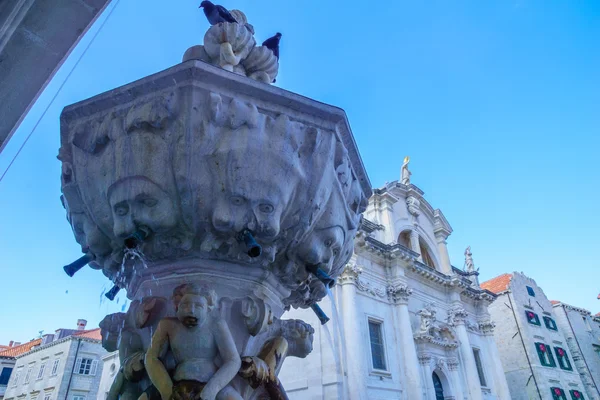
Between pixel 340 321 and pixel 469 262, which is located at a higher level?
pixel 469 262

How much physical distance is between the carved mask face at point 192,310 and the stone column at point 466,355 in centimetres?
1949

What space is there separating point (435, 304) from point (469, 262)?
7.01 metres

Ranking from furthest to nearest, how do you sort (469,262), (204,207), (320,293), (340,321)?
1. (469,262)
2. (340,321)
3. (320,293)
4. (204,207)

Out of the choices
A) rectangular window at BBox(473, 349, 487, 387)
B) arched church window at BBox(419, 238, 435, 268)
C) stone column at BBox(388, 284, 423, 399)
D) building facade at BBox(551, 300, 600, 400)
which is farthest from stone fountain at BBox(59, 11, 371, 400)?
building facade at BBox(551, 300, 600, 400)

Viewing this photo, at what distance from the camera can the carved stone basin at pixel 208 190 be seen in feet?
7.34

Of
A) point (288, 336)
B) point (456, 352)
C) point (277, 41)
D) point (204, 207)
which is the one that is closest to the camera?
point (204, 207)

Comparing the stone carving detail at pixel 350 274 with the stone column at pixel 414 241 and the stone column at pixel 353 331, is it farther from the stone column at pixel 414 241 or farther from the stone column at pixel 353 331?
the stone column at pixel 414 241

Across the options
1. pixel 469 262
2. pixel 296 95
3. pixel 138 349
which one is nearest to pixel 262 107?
pixel 296 95

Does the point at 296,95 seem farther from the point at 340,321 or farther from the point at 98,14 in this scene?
the point at 340,321

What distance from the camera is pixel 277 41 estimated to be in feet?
12.8

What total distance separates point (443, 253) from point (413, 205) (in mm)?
3418

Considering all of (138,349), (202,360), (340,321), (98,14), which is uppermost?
(340,321)

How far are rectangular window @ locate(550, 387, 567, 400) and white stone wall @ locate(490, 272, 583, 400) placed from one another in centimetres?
29

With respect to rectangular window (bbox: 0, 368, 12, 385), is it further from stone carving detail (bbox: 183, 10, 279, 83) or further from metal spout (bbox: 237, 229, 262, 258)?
metal spout (bbox: 237, 229, 262, 258)
